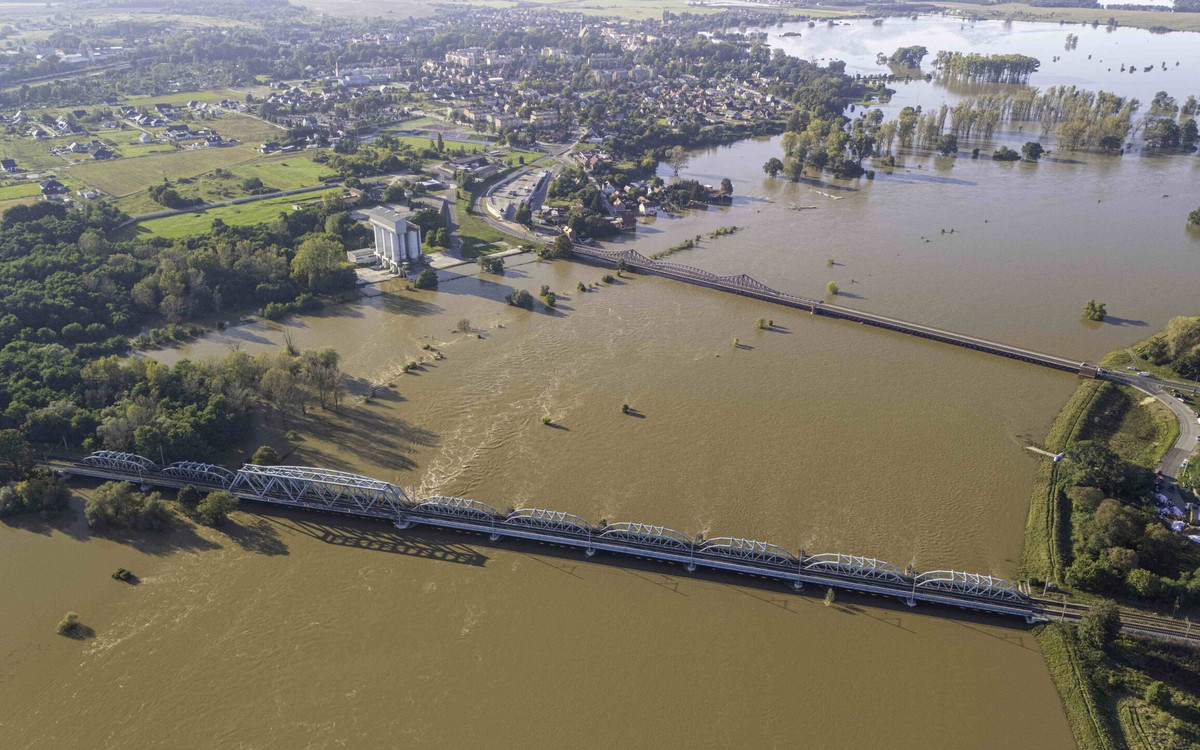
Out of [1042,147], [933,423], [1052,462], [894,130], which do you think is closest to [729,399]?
[933,423]

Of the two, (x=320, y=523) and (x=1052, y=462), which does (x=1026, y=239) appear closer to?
(x=1052, y=462)

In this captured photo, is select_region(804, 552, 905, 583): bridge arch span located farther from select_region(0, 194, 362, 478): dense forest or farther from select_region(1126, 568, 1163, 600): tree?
select_region(0, 194, 362, 478): dense forest

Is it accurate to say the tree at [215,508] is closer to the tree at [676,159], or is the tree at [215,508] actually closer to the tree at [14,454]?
the tree at [14,454]

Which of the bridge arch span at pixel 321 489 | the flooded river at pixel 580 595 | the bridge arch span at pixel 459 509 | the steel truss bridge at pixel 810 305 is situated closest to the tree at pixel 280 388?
the flooded river at pixel 580 595

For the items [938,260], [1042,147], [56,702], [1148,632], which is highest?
[1042,147]

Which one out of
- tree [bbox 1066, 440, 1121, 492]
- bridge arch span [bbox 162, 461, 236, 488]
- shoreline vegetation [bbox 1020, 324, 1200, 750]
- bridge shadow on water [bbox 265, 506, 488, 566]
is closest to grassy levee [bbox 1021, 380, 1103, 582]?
shoreline vegetation [bbox 1020, 324, 1200, 750]

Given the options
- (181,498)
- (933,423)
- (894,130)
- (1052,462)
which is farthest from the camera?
(894,130)

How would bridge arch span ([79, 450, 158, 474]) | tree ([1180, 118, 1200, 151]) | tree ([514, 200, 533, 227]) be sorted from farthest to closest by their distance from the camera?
tree ([1180, 118, 1200, 151]), tree ([514, 200, 533, 227]), bridge arch span ([79, 450, 158, 474])
